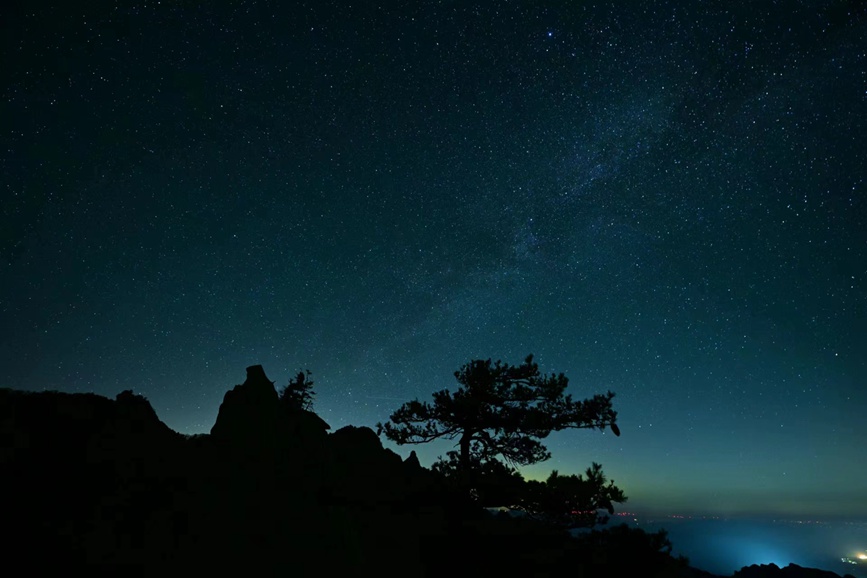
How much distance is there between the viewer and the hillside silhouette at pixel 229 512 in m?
12.9

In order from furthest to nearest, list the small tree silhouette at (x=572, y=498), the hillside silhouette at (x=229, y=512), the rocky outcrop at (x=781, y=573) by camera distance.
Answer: the rocky outcrop at (x=781, y=573)
the small tree silhouette at (x=572, y=498)
the hillside silhouette at (x=229, y=512)

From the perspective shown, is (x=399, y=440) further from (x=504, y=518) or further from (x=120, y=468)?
(x=120, y=468)

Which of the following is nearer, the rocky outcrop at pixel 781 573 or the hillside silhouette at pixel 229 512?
the hillside silhouette at pixel 229 512

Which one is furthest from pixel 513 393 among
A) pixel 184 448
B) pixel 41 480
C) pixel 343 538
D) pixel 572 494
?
pixel 41 480

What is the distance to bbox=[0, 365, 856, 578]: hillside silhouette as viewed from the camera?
1287 cm

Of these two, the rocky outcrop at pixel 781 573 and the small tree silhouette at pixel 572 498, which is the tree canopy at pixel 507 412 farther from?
the rocky outcrop at pixel 781 573

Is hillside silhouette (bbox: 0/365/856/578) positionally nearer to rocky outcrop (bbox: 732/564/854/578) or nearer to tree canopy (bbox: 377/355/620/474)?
tree canopy (bbox: 377/355/620/474)

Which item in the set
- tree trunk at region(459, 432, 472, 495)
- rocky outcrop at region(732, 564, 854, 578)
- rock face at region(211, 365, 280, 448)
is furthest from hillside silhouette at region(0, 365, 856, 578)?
rocky outcrop at region(732, 564, 854, 578)

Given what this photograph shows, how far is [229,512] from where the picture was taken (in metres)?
15.0

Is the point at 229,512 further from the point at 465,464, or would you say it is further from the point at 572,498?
the point at 572,498

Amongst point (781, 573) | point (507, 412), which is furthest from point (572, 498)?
point (781, 573)

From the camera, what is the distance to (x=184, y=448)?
16438 mm

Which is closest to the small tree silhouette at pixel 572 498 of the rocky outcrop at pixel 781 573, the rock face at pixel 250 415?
the rock face at pixel 250 415

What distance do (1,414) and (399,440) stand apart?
13662 millimetres
